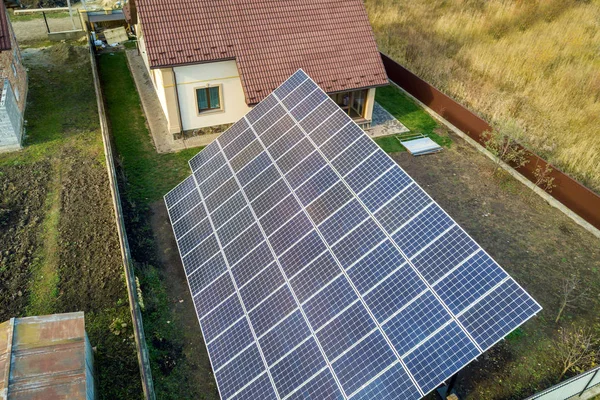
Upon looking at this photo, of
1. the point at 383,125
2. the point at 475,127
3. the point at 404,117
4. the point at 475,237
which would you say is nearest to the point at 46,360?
the point at 475,237

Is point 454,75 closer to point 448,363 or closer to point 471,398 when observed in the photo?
point 471,398

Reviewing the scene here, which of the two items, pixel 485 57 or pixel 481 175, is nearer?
pixel 481 175

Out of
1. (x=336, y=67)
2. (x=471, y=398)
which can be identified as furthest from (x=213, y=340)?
(x=336, y=67)

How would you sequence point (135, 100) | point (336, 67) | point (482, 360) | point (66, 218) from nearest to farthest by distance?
point (482, 360), point (66, 218), point (336, 67), point (135, 100)

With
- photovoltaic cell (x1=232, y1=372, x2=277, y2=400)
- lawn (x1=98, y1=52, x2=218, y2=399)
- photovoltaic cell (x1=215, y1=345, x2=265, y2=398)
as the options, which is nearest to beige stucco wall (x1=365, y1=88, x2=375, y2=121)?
lawn (x1=98, y1=52, x2=218, y2=399)

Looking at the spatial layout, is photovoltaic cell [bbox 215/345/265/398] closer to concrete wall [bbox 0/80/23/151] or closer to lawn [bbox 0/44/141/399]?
lawn [bbox 0/44/141/399]
